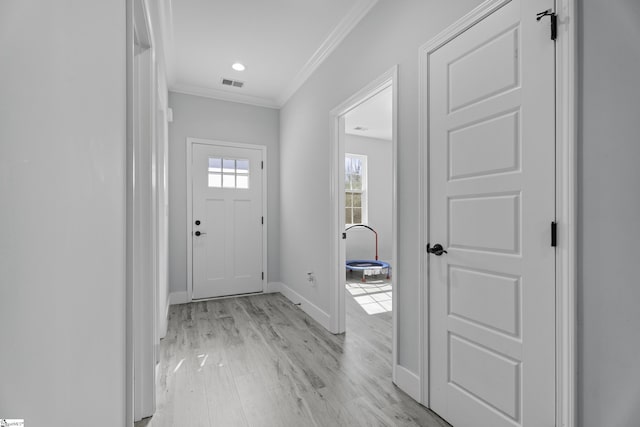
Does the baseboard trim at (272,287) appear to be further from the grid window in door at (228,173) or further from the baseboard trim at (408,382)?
the baseboard trim at (408,382)

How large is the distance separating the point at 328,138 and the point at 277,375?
85.6 inches

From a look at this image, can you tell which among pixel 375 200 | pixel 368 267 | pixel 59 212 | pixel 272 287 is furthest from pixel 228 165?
pixel 59 212

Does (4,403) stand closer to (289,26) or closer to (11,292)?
(11,292)

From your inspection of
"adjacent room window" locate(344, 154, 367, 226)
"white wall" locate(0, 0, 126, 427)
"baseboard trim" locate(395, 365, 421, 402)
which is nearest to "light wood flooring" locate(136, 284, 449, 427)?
"baseboard trim" locate(395, 365, 421, 402)

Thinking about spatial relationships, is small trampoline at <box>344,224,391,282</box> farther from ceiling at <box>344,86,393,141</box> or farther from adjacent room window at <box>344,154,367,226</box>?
ceiling at <box>344,86,393,141</box>

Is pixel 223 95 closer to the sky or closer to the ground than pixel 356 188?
closer to the sky

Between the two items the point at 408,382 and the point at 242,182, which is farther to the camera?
the point at 242,182

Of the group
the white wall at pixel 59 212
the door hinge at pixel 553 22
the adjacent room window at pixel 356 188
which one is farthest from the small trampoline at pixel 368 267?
the white wall at pixel 59 212

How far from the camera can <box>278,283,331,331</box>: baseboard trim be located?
10.2 feet

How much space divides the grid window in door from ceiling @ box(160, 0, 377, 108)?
95 cm

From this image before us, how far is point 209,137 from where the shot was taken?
4160 mm

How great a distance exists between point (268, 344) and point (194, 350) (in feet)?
2.05

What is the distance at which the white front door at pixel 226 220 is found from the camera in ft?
13.4
